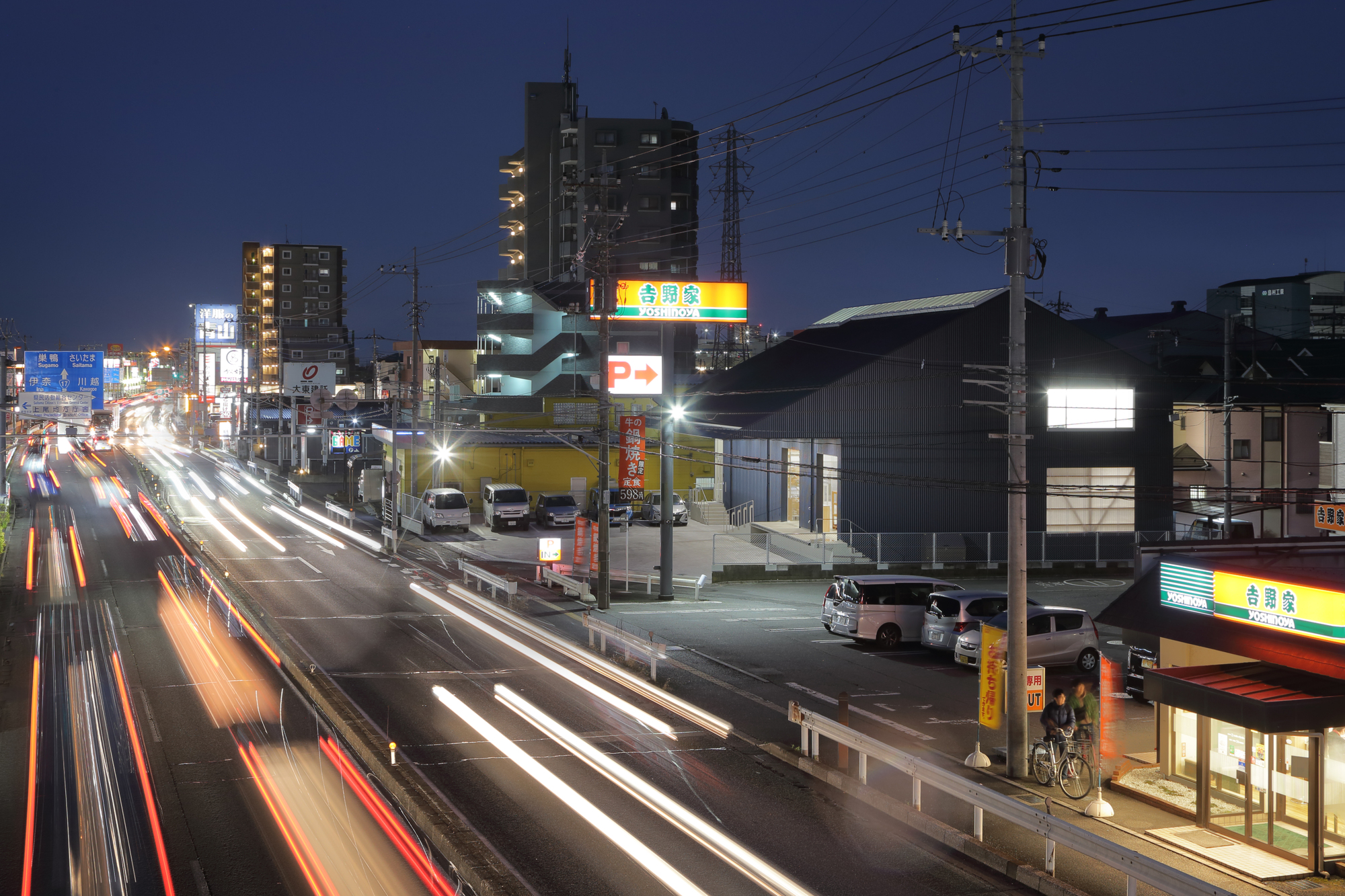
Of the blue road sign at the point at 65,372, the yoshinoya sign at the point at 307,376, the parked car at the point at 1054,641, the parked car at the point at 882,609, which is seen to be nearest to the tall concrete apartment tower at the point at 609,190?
the yoshinoya sign at the point at 307,376

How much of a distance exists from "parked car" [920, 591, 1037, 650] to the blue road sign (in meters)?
39.8

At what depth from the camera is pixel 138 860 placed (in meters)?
11.0

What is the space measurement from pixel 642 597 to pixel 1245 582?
814 inches

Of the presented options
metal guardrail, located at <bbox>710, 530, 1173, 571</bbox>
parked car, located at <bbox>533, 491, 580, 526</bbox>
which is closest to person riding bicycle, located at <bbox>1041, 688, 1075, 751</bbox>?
metal guardrail, located at <bbox>710, 530, 1173, 571</bbox>

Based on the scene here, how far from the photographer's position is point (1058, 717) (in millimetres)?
13852

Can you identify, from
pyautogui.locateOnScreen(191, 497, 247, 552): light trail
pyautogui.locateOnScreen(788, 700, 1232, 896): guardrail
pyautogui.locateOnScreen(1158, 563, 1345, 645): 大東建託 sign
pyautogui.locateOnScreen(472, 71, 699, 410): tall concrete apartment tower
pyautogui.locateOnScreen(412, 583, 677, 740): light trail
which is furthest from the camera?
pyautogui.locateOnScreen(472, 71, 699, 410): tall concrete apartment tower

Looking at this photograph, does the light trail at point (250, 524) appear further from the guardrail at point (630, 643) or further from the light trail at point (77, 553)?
the guardrail at point (630, 643)

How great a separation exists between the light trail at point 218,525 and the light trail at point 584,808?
26.3 meters

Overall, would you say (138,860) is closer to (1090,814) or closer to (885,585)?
(1090,814)

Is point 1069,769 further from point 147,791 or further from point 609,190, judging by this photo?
point 609,190

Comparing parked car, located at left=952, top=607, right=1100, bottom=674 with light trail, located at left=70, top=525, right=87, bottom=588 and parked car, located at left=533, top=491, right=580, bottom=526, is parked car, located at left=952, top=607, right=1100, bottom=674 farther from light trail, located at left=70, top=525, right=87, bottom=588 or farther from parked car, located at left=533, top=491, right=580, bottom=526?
parked car, located at left=533, top=491, right=580, bottom=526

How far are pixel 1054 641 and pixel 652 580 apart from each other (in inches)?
552

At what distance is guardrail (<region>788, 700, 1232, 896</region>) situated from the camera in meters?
8.95

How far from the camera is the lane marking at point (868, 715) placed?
16516 millimetres
